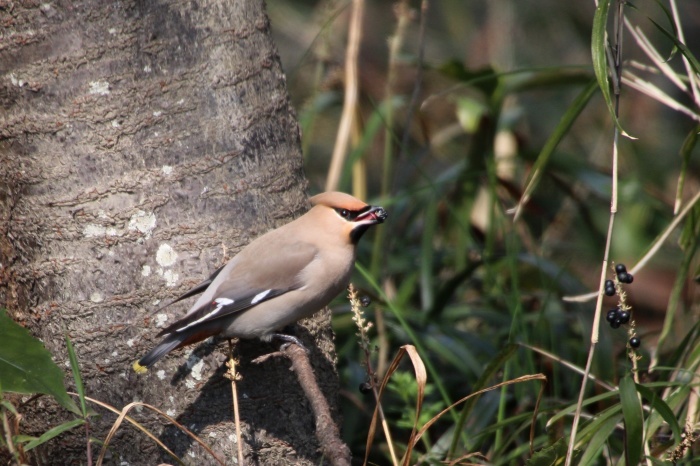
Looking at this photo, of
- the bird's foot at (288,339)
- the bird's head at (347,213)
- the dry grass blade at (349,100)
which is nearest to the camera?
the bird's foot at (288,339)

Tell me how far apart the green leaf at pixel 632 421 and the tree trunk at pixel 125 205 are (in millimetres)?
879

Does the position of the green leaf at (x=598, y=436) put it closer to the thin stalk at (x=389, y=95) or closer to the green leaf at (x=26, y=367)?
the green leaf at (x=26, y=367)

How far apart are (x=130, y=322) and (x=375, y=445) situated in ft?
3.92

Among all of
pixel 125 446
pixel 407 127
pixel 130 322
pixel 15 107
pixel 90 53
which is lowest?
pixel 125 446

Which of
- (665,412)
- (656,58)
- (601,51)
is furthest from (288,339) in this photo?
(656,58)

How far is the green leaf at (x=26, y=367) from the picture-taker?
6.91 ft

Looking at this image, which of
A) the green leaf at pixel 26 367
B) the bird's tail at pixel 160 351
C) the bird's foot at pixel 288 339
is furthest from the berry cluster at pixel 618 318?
the green leaf at pixel 26 367

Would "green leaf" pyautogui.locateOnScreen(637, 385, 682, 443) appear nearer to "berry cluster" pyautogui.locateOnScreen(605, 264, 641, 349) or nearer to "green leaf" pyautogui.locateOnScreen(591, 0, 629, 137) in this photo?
"berry cluster" pyautogui.locateOnScreen(605, 264, 641, 349)

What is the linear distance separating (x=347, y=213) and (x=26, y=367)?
3.52ft

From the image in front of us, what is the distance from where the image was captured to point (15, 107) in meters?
2.45

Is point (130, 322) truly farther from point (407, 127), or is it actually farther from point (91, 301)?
point (407, 127)

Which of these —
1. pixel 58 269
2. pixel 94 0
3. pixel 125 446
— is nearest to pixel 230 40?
pixel 94 0

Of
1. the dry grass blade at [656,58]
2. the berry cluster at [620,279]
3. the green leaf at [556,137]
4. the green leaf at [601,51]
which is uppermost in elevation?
the green leaf at [601,51]

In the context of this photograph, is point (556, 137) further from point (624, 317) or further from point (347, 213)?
point (347, 213)
